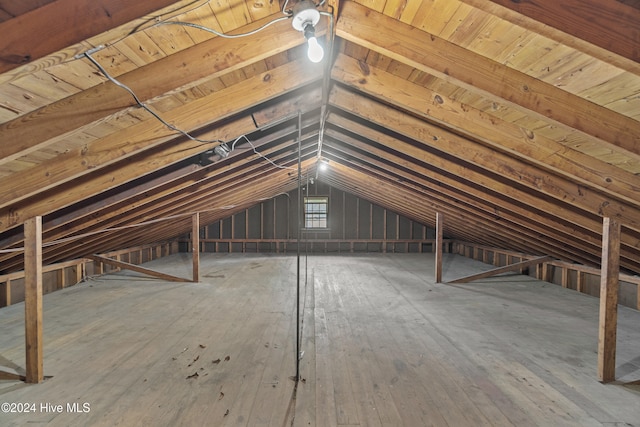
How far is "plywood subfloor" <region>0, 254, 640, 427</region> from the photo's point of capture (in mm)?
2271

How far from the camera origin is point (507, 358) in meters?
3.12

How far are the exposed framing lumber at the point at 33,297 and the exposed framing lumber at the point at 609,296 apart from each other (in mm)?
4583

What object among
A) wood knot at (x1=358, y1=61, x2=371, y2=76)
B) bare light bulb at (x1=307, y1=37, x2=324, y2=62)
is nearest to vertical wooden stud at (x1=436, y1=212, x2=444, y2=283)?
wood knot at (x1=358, y1=61, x2=371, y2=76)

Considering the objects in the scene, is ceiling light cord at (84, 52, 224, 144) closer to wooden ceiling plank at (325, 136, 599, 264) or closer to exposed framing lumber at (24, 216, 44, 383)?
exposed framing lumber at (24, 216, 44, 383)

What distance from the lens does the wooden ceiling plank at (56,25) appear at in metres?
1.09

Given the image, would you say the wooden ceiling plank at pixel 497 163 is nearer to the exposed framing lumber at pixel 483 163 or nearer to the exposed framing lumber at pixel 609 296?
the exposed framing lumber at pixel 483 163

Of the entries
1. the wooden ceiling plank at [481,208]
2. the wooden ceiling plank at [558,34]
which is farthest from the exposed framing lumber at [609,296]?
the wooden ceiling plank at [558,34]

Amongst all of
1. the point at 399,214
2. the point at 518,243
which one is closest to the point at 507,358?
the point at 518,243

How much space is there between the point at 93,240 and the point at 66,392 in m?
3.31

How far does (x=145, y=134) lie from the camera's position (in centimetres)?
234

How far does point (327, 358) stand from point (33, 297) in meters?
2.57

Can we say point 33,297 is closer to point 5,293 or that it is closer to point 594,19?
point 5,293

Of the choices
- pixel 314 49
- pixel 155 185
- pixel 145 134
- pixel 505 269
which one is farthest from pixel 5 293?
pixel 505 269

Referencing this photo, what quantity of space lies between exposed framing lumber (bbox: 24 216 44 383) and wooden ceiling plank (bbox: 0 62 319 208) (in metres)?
0.49
